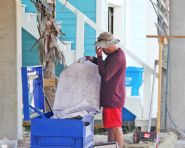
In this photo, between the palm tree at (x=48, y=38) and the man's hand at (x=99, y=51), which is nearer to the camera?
the man's hand at (x=99, y=51)

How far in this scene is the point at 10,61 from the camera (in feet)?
31.7

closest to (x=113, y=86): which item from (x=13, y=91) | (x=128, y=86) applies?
(x=13, y=91)

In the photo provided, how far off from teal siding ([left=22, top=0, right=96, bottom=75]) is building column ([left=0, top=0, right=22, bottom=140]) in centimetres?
312

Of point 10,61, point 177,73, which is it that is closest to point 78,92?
point 10,61

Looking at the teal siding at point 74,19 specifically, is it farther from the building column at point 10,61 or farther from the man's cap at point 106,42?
the man's cap at point 106,42

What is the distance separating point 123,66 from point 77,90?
82cm

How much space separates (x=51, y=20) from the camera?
10781 mm

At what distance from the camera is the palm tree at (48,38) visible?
1071 cm

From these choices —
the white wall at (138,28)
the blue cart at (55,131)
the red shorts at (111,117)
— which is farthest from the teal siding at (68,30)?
the blue cart at (55,131)

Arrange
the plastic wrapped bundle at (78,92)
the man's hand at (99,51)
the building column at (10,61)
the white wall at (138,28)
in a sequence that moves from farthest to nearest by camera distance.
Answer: the white wall at (138,28) → the building column at (10,61) → the man's hand at (99,51) → the plastic wrapped bundle at (78,92)

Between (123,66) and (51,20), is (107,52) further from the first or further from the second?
(51,20)

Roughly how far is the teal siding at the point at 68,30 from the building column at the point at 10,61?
312 centimetres

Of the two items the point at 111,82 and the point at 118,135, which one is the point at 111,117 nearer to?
the point at 118,135

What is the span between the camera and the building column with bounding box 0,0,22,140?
9.60m
